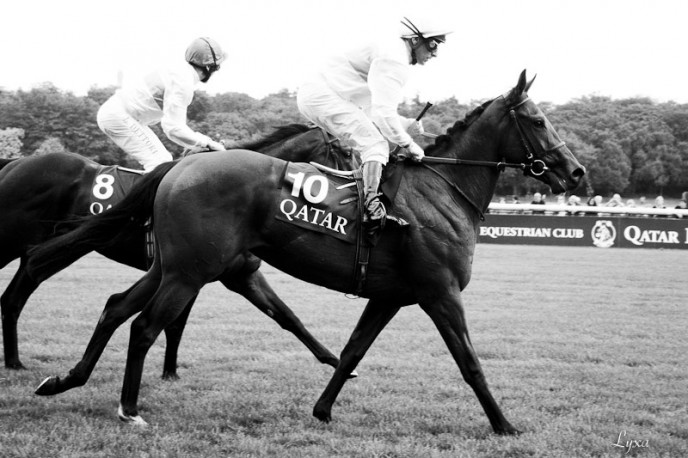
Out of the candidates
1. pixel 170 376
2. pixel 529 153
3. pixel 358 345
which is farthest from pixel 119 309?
pixel 529 153

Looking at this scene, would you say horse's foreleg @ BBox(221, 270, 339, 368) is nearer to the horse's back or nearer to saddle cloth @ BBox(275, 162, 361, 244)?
saddle cloth @ BBox(275, 162, 361, 244)

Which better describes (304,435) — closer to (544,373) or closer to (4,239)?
(544,373)

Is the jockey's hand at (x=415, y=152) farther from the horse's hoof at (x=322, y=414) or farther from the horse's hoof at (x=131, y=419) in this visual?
the horse's hoof at (x=131, y=419)

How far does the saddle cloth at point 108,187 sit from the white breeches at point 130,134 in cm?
32

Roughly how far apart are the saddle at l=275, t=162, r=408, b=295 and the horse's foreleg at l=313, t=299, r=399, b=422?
38cm

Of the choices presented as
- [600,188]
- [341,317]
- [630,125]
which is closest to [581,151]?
[600,188]

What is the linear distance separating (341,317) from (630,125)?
47.6 meters

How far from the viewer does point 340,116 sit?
555 centimetres

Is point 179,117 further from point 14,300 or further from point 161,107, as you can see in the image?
point 14,300

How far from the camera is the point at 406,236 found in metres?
5.20

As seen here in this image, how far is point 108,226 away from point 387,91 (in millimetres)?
2265

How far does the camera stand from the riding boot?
5.09 meters

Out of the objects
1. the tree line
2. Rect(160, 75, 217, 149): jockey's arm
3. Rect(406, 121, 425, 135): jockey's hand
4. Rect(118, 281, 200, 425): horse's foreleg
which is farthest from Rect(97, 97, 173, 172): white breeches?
the tree line

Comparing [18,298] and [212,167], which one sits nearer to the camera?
[212,167]
